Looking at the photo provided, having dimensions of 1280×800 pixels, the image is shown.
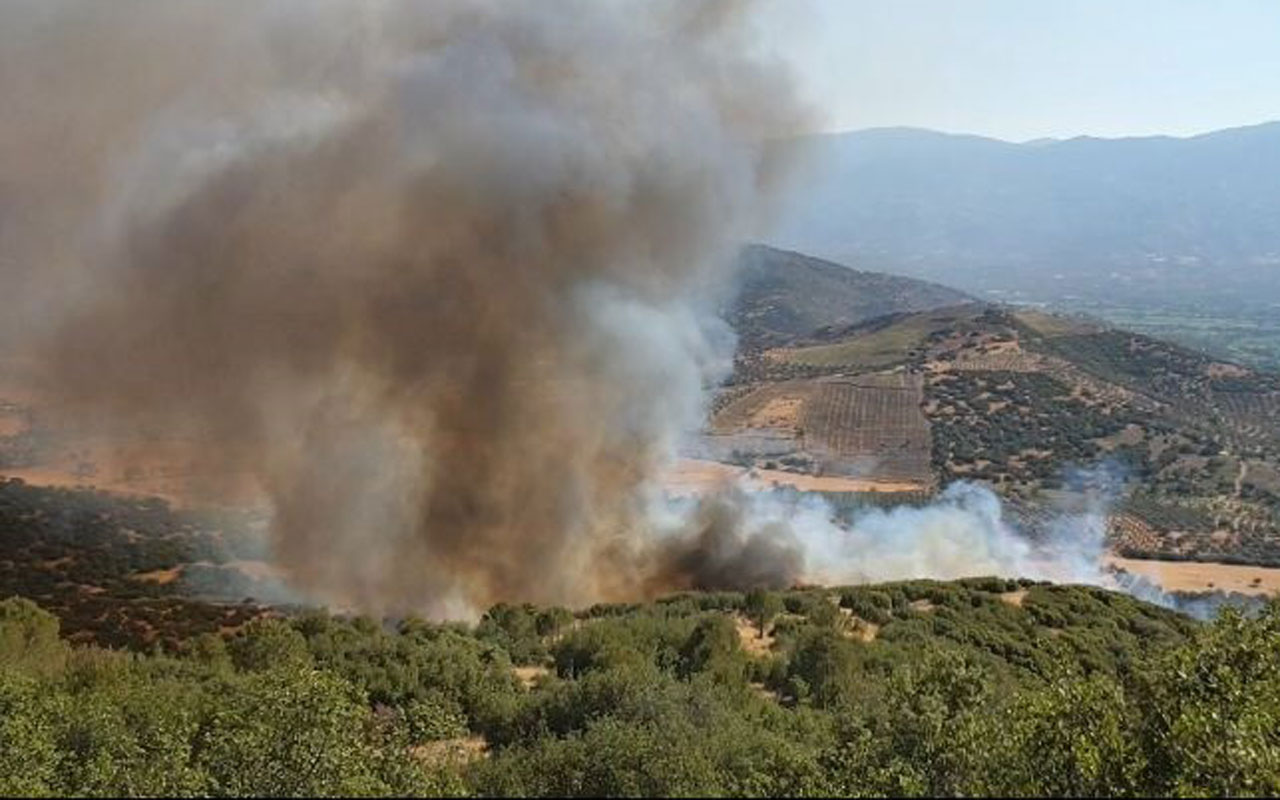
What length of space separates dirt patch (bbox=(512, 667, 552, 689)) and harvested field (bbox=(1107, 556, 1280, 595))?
53646 millimetres

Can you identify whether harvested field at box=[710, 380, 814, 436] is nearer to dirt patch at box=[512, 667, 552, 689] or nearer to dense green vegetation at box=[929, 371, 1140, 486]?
dense green vegetation at box=[929, 371, 1140, 486]

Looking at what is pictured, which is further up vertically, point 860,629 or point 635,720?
point 635,720

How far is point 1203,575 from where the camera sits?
7081 centimetres

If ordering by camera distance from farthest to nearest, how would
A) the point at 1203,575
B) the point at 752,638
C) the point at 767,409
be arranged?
the point at 767,409
the point at 1203,575
the point at 752,638

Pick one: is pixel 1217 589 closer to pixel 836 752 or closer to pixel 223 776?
pixel 836 752

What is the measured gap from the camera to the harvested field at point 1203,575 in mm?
67375

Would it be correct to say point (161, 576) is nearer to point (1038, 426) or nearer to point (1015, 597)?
point (1015, 597)

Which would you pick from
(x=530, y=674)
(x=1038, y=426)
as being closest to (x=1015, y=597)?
A: (x=530, y=674)

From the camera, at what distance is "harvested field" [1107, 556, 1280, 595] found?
67375mm

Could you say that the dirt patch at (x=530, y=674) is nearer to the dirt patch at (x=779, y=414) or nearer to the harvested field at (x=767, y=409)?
the harvested field at (x=767, y=409)

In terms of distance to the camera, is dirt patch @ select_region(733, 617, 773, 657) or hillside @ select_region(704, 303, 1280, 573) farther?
hillside @ select_region(704, 303, 1280, 573)

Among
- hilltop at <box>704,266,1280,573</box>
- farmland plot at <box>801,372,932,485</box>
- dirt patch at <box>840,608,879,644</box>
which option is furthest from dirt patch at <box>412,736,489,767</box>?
farmland plot at <box>801,372,932,485</box>

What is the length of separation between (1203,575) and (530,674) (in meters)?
60.5

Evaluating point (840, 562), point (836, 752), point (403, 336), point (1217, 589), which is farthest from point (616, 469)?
point (1217, 589)
